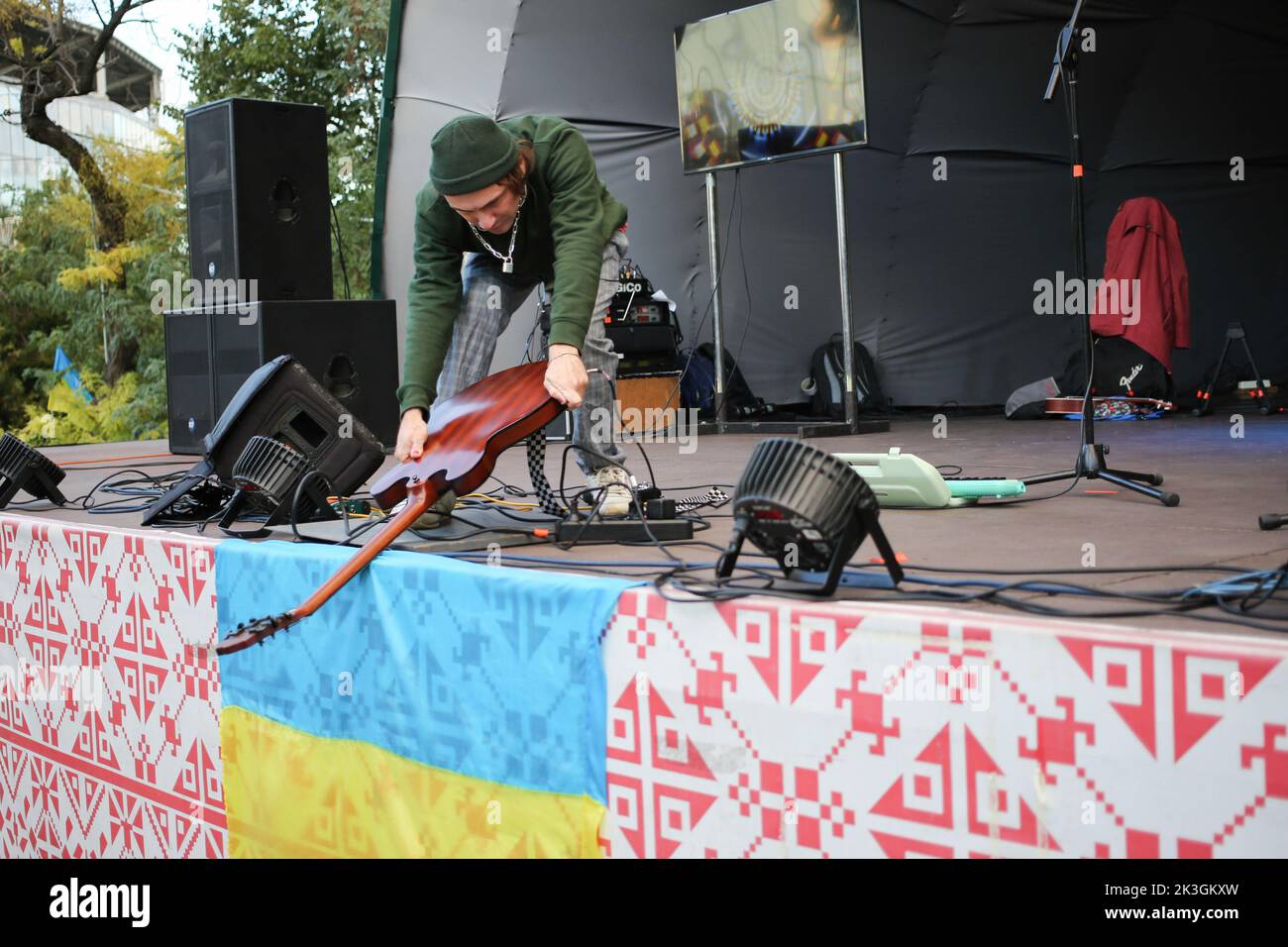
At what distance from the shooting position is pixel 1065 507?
8.54ft

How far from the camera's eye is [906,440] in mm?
5062

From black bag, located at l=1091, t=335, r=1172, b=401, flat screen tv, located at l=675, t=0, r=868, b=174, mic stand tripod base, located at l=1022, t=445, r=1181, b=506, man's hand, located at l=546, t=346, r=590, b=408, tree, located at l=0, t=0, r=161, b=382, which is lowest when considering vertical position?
mic stand tripod base, located at l=1022, t=445, r=1181, b=506

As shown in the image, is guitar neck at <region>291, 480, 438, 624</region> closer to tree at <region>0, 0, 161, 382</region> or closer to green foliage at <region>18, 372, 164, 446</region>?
green foliage at <region>18, 372, 164, 446</region>

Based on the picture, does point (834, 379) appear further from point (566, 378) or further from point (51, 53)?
point (51, 53)

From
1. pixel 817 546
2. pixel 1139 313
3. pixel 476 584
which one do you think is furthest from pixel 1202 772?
pixel 1139 313

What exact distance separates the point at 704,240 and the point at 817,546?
20.5 feet

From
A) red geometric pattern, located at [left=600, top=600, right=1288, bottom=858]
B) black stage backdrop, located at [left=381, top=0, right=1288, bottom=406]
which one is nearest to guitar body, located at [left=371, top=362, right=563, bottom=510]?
red geometric pattern, located at [left=600, top=600, right=1288, bottom=858]

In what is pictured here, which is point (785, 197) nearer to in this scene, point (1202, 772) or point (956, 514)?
point (956, 514)

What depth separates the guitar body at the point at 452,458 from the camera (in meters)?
2.07

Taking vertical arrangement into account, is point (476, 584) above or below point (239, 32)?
below

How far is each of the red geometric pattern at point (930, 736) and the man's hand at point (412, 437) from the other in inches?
29.6

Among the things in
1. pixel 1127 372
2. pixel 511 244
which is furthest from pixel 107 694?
pixel 1127 372

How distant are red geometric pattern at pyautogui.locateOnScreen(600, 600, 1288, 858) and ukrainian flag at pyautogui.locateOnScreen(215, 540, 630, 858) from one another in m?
0.09

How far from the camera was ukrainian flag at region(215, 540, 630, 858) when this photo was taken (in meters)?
1.75
